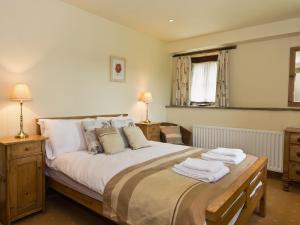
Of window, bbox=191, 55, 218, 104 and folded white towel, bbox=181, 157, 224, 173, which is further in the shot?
window, bbox=191, 55, 218, 104

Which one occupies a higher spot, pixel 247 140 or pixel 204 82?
pixel 204 82

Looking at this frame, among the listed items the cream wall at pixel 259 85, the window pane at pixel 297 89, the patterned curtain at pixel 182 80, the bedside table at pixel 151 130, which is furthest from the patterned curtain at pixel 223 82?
the bedside table at pixel 151 130

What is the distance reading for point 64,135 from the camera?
2738mm

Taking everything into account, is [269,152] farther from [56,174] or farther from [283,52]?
[56,174]

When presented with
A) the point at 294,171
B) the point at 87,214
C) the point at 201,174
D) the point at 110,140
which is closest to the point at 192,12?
the point at 110,140

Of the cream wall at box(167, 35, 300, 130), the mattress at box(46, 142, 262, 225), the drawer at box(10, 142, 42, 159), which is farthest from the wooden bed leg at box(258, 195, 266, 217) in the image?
the drawer at box(10, 142, 42, 159)

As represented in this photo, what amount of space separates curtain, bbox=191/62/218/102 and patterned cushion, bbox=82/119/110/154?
236cm

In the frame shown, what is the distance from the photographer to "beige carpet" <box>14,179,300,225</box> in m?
2.35

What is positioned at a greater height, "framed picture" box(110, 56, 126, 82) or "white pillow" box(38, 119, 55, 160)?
"framed picture" box(110, 56, 126, 82)

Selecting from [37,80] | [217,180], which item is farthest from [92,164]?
[37,80]

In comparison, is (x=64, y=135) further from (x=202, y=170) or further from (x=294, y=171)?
(x=294, y=171)

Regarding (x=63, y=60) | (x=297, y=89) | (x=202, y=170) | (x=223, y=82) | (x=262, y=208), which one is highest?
(x=63, y=60)

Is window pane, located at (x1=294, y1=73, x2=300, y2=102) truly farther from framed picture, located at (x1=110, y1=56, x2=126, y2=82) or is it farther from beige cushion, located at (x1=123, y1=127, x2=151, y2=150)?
framed picture, located at (x1=110, y1=56, x2=126, y2=82)

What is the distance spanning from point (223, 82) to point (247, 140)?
1143 mm
